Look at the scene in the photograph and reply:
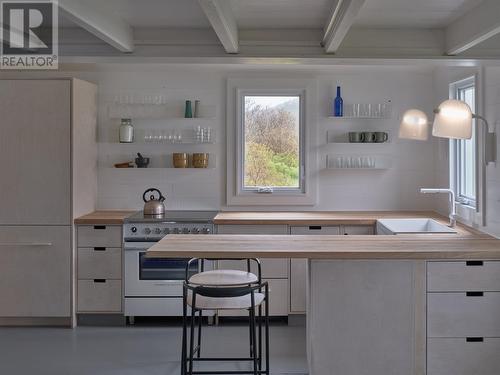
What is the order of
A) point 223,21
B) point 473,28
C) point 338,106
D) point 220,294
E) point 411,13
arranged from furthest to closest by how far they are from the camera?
point 338,106
point 411,13
point 473,28
point 223,21
point 220,294

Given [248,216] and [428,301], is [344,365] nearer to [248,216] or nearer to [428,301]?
[428,301]

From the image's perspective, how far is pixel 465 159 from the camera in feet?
16.5

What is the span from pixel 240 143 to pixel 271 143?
304 mm

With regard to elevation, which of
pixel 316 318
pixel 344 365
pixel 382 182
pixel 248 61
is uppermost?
pixel 248 61

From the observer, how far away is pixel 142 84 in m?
5.66

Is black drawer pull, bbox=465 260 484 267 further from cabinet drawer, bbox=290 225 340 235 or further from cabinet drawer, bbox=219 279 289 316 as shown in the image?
cabinet drawer, bbox=219 279 289 316

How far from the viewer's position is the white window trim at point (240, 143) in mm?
5625

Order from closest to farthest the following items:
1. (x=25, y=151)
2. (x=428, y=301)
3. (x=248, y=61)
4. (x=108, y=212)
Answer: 1. (x=428, y=301)
2. (x=248, y=61)
3. (x=25, y=151)
4. (x=108, y=212)

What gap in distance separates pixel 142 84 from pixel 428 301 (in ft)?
11.3

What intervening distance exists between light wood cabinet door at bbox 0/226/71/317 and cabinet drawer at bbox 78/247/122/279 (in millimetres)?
115

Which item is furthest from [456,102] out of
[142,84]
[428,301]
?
[142,84]

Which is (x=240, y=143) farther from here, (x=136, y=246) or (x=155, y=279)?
(x=155, y=279)

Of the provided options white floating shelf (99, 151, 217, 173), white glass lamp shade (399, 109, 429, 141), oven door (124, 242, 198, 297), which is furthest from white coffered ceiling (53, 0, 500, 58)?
oven door (124, 242, 198, 297)

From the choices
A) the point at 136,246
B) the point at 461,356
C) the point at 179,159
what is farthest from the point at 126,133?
the point at 461,356
